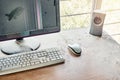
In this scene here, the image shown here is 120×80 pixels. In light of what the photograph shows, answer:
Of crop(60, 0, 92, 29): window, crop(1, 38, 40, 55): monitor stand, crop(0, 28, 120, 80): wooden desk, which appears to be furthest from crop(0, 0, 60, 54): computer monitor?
crop(60, 0, 92, 29): window

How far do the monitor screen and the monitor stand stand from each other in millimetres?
82

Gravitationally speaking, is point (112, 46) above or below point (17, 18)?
below

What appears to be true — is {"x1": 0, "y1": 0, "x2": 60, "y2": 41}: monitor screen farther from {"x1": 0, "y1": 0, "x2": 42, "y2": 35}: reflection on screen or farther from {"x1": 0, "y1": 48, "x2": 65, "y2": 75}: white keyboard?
{"x1": 0, "y1": 48, "x2": 65, "y2": 75}: white keyboard

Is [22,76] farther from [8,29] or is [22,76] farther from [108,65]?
[108,65]

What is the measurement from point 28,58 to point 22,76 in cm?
12

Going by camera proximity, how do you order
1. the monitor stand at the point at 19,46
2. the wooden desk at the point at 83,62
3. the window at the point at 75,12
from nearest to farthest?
the wooden desk at the point at 83,62 → the monitor stand at the point at 19,46 → the window at the point at 75,12

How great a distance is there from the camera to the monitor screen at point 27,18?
3.62ft

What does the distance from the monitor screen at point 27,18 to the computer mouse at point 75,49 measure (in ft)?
0.48

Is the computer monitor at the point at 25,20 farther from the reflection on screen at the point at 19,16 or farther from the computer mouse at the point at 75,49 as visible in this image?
the computer mouse at the point at 75,49

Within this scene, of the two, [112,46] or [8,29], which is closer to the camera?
[8,29]

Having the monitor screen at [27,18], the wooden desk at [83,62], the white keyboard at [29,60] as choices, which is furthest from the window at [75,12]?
the white keyboard at [29,60]

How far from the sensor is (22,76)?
1021 mm

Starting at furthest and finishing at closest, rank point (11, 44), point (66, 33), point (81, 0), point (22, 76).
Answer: point (81, 0), point (66, 33), point (11, 44), point (22, 76)

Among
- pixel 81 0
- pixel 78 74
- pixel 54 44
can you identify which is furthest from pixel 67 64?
pixel 81 0
